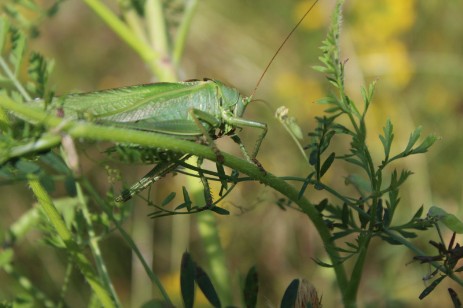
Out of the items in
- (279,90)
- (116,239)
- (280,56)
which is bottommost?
(116,239)

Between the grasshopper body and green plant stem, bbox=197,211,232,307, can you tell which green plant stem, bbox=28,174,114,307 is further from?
green plant stem, bbox=197,211,232,307

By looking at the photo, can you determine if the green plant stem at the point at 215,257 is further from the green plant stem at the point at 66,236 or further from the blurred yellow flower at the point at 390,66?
the blurred yellow flower at the point at 390,66

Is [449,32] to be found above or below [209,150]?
above

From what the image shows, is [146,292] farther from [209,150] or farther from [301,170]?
[209,150]

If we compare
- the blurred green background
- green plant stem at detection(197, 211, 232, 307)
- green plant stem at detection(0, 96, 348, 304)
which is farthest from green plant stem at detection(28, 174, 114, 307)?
the blurred green background

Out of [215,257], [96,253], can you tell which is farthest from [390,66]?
[96,253]

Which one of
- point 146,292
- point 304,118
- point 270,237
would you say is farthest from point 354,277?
point 304,118
